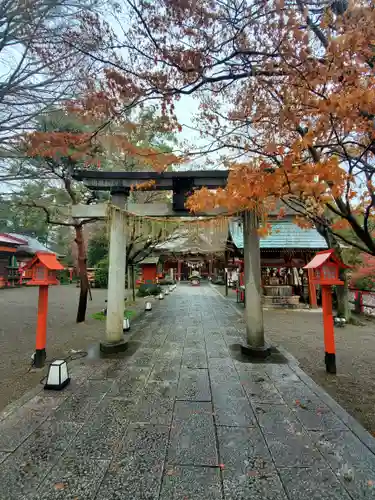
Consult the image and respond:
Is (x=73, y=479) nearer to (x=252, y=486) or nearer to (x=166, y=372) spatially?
(x=252, y=486)

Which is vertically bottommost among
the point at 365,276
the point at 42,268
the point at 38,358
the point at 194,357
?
the point at 194,357

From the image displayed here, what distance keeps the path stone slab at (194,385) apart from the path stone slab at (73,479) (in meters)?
1.42

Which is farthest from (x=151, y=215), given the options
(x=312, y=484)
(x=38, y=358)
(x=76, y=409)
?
(x=312, y=484)

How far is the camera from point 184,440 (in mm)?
2457

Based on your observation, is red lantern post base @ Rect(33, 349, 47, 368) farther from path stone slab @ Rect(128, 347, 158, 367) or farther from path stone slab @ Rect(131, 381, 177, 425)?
path stone slab @ Rect(131, 381, 177, 425)

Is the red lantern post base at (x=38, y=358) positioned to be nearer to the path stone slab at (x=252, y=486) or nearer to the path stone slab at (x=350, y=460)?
the path stone slab at (x=252, y=486)

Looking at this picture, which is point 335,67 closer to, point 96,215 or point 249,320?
point 249,320

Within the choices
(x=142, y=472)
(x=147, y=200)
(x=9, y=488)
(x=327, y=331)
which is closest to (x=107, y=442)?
(x=142, y=472)

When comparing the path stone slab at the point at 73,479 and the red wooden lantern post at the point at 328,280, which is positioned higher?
the red wooden lantern post at the point at 328,280

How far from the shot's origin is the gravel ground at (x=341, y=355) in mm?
3559

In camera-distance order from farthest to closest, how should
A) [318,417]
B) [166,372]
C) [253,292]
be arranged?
1. [253,292]
2. [166,372]
3. [318,417]

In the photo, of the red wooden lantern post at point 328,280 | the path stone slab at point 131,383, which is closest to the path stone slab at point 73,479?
the path stone slab at point 131,383

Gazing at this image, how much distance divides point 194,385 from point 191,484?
174 centimetres

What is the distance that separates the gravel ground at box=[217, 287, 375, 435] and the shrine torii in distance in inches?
49.4
